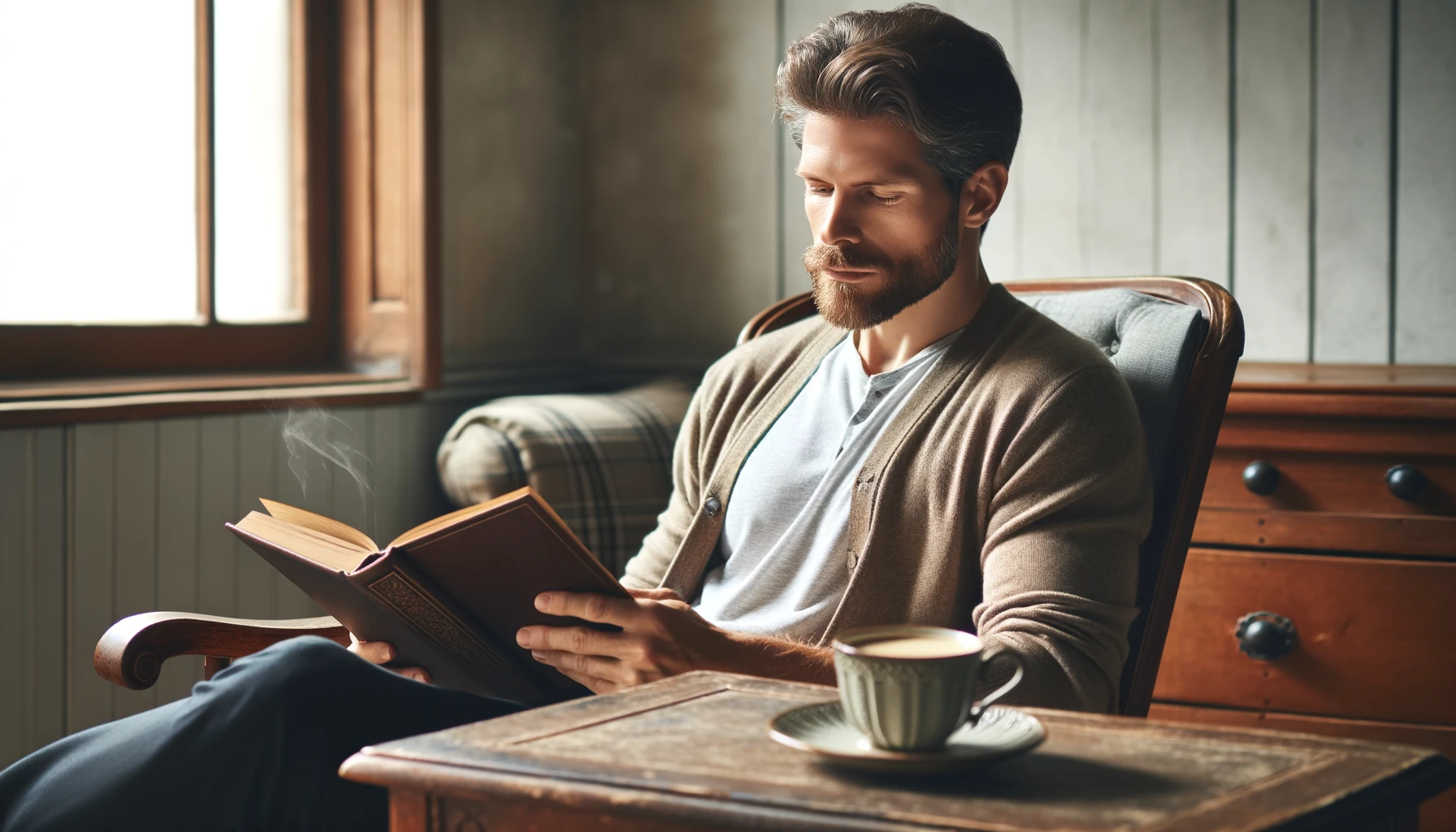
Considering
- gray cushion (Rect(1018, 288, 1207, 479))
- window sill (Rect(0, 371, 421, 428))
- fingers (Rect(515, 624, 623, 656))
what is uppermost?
gray cushion (Rect(1018, 288, 1207, 479))

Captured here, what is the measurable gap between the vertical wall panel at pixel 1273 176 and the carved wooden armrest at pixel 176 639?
1.71 metres

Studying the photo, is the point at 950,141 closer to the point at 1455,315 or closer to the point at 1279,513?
the point at 1279,513

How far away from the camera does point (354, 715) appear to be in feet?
3.76

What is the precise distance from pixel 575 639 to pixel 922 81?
0.67 metres

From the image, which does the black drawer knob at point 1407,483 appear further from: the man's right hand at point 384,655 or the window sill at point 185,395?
the window sill at point 185,395

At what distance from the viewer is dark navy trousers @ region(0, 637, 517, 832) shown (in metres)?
1.11

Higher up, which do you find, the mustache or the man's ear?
the man's ear

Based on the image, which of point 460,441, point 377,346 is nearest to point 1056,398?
point 460,441

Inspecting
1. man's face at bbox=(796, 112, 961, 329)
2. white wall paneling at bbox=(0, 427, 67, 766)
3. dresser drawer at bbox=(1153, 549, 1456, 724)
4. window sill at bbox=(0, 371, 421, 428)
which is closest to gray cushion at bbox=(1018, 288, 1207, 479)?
man's face at bbox=(796, 112, 961, 329)

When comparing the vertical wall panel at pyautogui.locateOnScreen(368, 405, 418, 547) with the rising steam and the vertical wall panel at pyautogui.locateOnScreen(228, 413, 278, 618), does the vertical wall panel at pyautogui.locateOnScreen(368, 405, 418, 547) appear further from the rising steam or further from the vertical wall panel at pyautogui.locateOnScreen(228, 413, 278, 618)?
the vertical wall panel at pyautogui.locateOnScreen(228, 413, 278, 618)

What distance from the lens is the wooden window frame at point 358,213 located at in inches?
104

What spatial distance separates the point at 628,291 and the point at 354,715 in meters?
2.08

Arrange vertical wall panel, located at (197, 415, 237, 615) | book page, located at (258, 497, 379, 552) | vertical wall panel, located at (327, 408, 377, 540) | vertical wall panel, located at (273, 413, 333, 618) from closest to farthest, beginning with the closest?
book page, located at (258, 497, 379, 552)
vertical wall panel, located at (197, 415, 237, 615)
vertical wall panel, located at (273, 413, 333, 618)
vertical wall panel, located at (327, 408, 377, 540)

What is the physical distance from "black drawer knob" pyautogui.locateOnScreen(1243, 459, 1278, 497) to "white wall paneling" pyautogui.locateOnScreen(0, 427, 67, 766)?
174 centimetres
